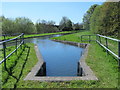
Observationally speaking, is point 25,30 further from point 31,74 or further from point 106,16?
point 31,74

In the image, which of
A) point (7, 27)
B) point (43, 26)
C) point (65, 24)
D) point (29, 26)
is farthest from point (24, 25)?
point (65, 24)

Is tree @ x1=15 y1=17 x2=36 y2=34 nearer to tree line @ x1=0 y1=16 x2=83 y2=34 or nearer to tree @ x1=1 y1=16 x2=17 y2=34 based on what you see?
tree line @ x1=0 y1=16 x2=83 y2=34

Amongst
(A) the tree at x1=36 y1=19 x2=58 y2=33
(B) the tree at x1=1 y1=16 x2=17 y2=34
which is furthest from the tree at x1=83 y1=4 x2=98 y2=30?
(B) the tree at x1=1 y1=16 x2=17 y2=34

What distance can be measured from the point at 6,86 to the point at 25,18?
96.7 feet

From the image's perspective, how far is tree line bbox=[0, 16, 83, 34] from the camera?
2392 centimetres

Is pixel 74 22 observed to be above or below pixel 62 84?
above

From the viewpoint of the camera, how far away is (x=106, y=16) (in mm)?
11734

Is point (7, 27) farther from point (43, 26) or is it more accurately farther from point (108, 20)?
point (108, 20)

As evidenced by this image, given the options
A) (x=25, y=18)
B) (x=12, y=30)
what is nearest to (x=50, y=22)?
(x=25, y=18)

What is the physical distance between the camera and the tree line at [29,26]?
2392 centimetres

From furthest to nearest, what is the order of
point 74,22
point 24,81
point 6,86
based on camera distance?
point 74,22
point 24,81
point 6,86

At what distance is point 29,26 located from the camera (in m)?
29.3

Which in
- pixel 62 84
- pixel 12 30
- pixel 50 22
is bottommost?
pixel 62 84

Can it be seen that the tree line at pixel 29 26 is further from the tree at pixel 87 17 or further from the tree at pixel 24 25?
→ the tree at pixel 87 17
